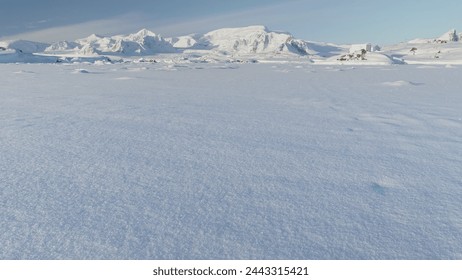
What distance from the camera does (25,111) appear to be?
16.9 feet

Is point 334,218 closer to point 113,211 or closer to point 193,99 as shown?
point 113,211

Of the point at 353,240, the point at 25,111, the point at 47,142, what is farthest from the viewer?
the point at 25,111

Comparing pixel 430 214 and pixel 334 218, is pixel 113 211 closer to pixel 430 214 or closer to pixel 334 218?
pixel 334 218

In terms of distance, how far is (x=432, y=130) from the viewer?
13.2 ft

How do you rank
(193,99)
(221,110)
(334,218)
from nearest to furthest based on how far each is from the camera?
1. (334,218)
2. (221,110)
3. (193,99)

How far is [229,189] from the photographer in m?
2.32

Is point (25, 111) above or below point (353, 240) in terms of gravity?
above

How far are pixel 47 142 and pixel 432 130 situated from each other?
4.46 metres

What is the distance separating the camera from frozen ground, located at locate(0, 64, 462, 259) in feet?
5.45

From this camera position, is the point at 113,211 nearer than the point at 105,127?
Yes

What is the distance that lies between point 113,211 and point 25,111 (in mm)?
4175

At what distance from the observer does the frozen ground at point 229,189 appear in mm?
1662

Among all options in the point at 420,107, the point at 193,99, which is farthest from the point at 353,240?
the point at 193,99
